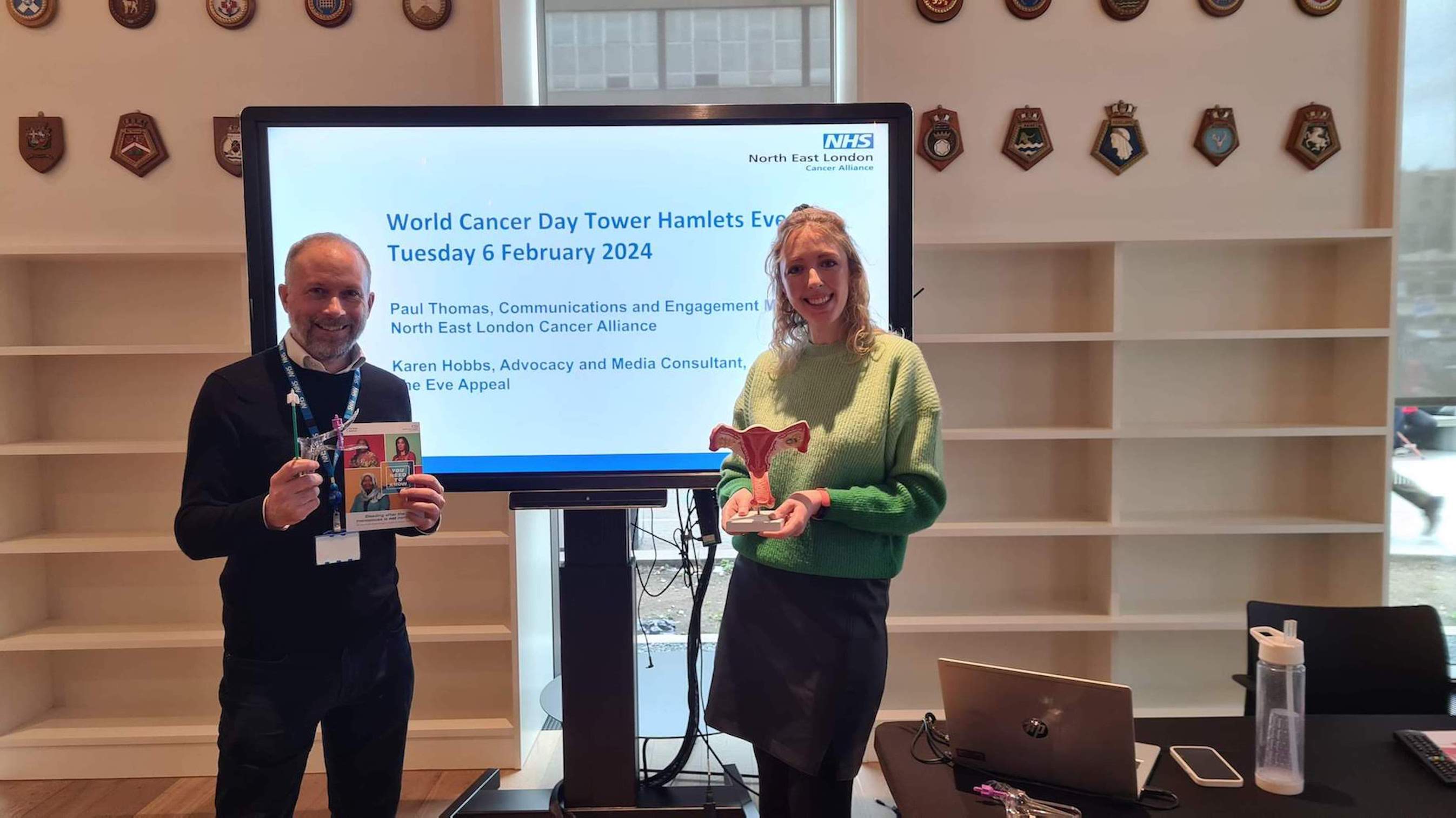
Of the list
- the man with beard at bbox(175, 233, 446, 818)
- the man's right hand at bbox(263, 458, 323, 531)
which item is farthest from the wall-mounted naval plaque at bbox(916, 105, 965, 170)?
the man's right hand at bbox(263, 458, 323, 531)

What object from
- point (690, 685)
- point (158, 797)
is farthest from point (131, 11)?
point (690, 685)

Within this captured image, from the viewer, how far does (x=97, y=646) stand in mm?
2586

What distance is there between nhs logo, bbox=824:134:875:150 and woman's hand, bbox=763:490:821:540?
1.06 m

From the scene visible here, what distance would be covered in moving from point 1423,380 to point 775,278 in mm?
2737

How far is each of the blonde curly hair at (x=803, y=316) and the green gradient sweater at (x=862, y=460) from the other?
0.11ft

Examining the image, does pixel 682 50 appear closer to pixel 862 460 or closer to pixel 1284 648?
pixel 862 460

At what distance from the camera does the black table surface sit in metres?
1.11

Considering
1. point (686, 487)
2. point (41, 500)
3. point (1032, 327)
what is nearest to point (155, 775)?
point (41, 500)

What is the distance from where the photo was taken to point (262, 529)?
4.94 feet

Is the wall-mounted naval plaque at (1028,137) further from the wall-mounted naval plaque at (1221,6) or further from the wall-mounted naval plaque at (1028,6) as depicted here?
the wall-mounted naval plaque at (1221,6)

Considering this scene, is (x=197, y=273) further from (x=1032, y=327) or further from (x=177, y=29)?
(x=1032, y=327)

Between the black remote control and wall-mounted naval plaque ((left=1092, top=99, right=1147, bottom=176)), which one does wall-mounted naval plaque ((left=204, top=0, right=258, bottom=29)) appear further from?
the black remote control

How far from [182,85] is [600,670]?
2.34m

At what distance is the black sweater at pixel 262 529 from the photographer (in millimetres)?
1534
